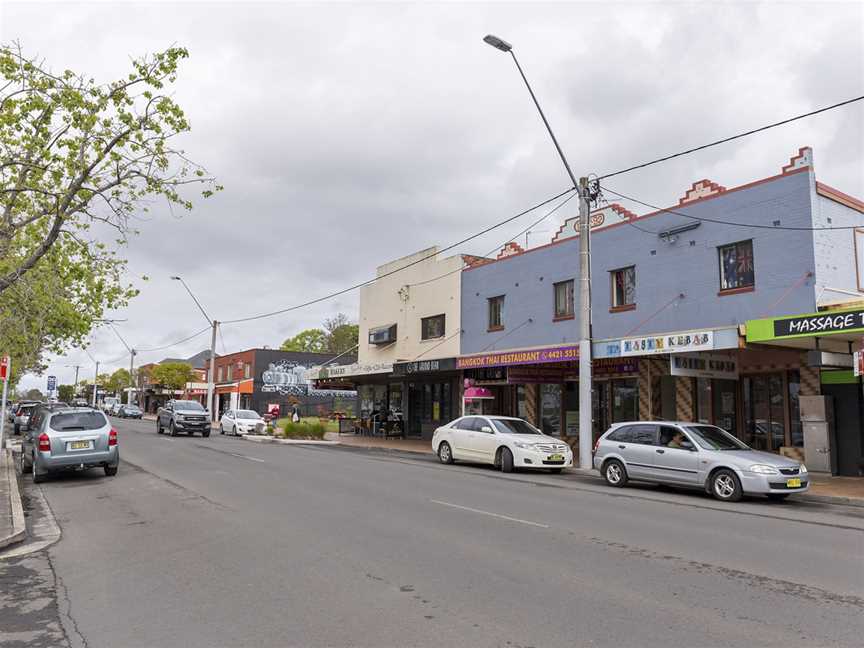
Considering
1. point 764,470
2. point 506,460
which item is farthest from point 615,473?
point 764,470

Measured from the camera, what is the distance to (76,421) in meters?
15.0

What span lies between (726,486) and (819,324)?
13.3 ft

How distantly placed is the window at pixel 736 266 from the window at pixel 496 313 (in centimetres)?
930

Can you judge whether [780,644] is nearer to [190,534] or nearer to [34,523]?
[190,534]

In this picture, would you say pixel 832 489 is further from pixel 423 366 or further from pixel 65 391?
pixel 65 391

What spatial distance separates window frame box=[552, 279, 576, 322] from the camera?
23.2m

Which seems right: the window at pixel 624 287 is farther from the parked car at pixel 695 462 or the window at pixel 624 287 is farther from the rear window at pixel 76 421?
the rear window at pixel 76 421

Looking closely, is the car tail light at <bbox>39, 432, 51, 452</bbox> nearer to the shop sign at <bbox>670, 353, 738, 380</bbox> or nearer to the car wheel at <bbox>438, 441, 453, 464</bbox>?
the car wheel at <bbox>438, 441, 453, 464</bbox>

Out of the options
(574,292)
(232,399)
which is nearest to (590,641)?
(574,292)

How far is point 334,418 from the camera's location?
4656 centimetres

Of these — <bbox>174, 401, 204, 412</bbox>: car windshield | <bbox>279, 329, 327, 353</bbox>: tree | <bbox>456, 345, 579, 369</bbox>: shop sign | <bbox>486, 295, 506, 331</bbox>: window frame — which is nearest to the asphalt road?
<bbox>456, 345, 579, 369</bbox>: shop sign

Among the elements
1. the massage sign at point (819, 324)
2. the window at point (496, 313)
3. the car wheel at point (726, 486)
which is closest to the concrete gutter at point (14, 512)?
the car wheel at point (726, 486)

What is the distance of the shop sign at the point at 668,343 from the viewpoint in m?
16.1

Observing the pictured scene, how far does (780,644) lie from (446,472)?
40.7ft
